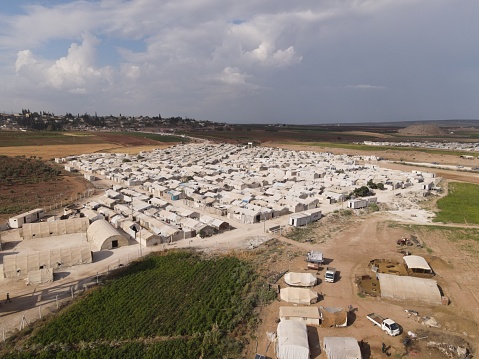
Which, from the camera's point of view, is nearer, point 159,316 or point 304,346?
point 304,346

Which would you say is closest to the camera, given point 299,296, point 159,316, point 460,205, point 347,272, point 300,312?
point 300,312

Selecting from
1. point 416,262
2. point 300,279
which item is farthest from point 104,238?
point 416,262

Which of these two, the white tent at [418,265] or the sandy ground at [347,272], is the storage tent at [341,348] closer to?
the sandy ground at [347,272]

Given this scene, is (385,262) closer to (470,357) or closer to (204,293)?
(470,357)

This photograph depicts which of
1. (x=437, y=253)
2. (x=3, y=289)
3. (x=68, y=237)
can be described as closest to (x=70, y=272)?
(x=3, y=289)

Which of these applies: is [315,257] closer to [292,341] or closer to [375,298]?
[375,298]

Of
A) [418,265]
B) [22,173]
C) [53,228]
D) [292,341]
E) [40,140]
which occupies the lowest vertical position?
[292,341]

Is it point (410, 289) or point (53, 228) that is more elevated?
point (53, 228)

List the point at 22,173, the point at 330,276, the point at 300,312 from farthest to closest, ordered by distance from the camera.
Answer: the point at 22,173
the point at 330,276
the point at 300,312
